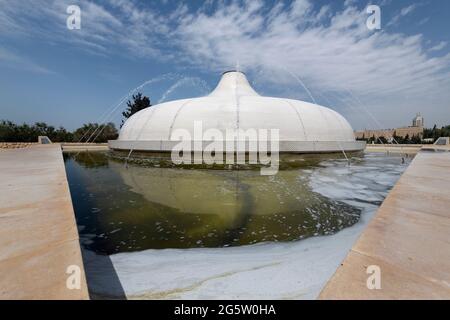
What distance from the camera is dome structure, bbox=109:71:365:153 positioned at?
602 inches

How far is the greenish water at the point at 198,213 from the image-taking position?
3.36 m

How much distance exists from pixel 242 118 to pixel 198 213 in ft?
38.6

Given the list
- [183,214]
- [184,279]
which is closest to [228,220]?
[183,214]

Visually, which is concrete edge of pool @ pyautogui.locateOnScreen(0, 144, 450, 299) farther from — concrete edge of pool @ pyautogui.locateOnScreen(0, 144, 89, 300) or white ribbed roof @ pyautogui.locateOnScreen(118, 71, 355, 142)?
white ribbed roof @ pyautogui.locateOnScreen(118, 71, 355, 142)

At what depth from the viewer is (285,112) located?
1659 cm

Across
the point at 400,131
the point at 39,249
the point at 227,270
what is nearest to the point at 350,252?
the point at 227,270

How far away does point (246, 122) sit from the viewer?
15320mm

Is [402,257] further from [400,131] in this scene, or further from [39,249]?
[400,131]

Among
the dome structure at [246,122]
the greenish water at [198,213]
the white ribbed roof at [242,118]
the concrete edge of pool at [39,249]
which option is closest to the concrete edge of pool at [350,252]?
the concrete edge of pool at [39,249]

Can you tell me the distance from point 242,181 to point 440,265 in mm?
5489

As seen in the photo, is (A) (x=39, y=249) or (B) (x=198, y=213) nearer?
(A) (x=39, y=249)

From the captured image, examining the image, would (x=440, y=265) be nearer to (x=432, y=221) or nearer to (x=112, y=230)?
(x=432, y=221)

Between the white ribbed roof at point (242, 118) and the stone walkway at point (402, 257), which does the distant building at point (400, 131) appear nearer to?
the white ribbed roof at point (242, 118)

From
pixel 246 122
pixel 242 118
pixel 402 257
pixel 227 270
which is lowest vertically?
pixel 227 270
